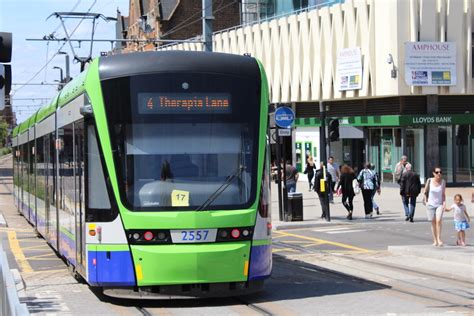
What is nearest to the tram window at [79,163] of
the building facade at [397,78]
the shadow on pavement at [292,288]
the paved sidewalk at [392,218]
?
the shadow on pavement at [292,288]

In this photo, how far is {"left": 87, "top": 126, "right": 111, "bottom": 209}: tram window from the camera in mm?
10062

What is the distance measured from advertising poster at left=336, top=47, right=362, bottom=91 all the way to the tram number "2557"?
3161cm

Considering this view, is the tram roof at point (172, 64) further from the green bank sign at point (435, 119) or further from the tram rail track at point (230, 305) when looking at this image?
the green bank sign at point (435, 119)

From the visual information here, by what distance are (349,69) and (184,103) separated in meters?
31.9

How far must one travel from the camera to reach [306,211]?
28.8m

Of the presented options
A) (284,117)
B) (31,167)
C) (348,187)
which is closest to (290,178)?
(348,187)

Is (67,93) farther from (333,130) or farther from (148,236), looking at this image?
(333,130)

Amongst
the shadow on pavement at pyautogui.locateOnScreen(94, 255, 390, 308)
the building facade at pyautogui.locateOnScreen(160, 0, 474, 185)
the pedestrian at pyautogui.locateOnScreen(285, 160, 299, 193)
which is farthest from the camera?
the building facade at pyautogui.locateOnScreen(160, 0, 474, 185)

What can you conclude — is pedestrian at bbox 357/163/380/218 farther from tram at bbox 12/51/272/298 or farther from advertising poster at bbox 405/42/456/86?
tram at bbox 12/51/272/298

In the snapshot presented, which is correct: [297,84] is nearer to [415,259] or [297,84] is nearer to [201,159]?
[415,259]

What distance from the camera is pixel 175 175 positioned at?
999cm

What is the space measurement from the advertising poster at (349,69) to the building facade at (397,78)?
0.16 feet

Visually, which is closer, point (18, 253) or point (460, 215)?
point (460, 215)

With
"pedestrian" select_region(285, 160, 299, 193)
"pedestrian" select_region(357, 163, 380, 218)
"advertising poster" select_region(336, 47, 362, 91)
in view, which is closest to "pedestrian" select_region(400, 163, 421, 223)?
"pedestrian" select_region(357, 163, 380, 218)
